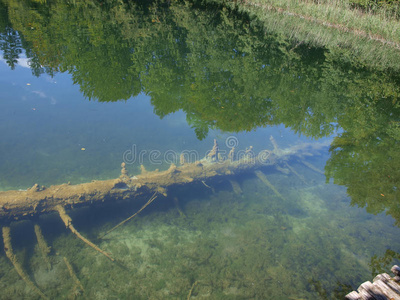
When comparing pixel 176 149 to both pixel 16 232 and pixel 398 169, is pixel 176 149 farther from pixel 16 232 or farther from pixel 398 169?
pixel 398 169

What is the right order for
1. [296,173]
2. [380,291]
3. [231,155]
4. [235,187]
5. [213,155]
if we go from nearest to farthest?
[380,291] → [235,187] → [213,155] → [231,155] → [296,173]

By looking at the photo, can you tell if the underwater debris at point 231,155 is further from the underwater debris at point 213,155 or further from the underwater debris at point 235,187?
the underwater debris at point 235,187

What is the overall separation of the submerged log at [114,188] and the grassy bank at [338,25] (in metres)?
10.8

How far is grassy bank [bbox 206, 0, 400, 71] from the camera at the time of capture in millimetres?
15758

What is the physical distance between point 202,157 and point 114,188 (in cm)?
405

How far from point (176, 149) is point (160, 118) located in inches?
61.4

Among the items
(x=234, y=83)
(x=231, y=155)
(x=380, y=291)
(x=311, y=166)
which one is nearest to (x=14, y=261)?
(x=380, y=291)

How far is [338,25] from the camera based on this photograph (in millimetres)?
20719

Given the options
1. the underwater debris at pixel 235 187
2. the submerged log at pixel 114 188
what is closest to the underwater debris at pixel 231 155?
the submerged log at pixel 114 188

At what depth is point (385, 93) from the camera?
10.4 metres

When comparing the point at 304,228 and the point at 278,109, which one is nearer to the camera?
the point at 304,228

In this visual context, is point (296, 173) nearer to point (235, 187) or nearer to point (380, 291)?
point (235, 187)

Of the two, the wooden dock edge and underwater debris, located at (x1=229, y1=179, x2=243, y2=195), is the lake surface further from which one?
the wooden dock edge

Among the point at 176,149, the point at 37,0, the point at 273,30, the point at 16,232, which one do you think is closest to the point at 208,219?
the point at 176,149
